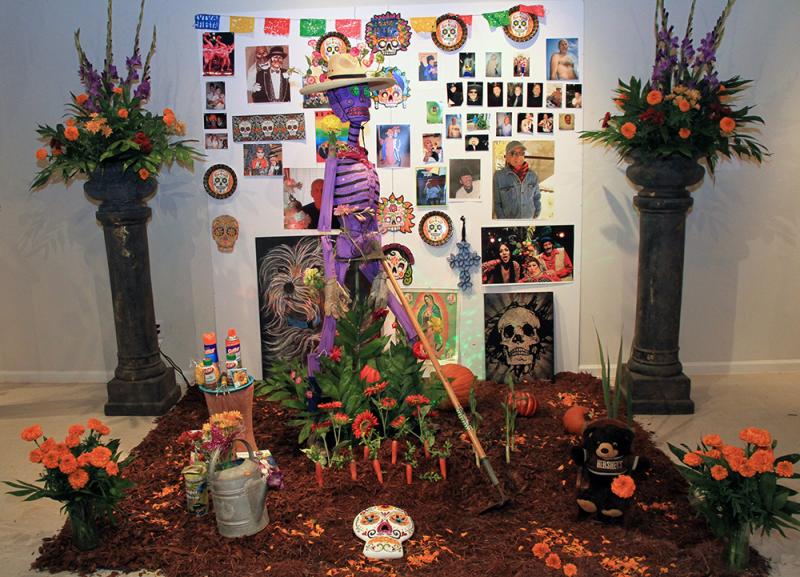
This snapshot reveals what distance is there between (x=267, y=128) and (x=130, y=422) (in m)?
1.90

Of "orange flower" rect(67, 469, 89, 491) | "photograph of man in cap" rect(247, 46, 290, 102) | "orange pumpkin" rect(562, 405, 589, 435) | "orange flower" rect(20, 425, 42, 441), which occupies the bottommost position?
"orange pumpkin" rect(562, 405, 589, 435)

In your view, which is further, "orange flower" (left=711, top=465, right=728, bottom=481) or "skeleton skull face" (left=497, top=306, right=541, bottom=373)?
"skeleton skull face" (left=497, top=306, right=541, bottom=373)

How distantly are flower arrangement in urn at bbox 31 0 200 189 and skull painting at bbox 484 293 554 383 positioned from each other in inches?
82.1

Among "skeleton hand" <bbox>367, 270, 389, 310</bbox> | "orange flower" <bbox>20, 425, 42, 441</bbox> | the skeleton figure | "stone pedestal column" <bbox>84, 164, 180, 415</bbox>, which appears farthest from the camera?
"stone pedestal column" <bbox>84, 164, 180, 415</bbox>

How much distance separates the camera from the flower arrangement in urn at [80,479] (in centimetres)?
295

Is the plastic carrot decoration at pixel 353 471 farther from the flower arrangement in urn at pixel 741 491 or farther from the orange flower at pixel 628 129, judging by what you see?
the orange flower at pixel 628 129

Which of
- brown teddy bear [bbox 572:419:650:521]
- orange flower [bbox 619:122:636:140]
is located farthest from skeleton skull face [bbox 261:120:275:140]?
brown teddy bear [bbox 572:419:650:521]

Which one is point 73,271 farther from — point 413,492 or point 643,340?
point 643,340

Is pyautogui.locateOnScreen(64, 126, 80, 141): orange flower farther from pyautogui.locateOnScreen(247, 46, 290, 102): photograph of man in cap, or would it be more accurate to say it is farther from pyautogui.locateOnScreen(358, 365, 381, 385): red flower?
pyautogui.locateOnScreen(358, 365, 381, 385): red flower

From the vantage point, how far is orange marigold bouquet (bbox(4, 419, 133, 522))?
294 cm

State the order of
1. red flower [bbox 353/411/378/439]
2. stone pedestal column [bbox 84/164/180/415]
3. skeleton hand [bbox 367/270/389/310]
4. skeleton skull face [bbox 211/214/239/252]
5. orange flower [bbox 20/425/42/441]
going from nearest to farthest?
1. orange flower [bbox 20/425/42/441]
2. red flower [bbox 353/411/378/439]
3. skeleton hand [bbox 367/270/389/310]
4. stone pedestal column [bbox 84/164/180/415]
5. skeleton skull face [bbox 211/214/239/252]

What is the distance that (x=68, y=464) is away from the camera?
2.92m

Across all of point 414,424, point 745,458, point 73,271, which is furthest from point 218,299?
point 745,458

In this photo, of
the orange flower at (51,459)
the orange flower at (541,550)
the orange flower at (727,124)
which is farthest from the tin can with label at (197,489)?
the orange flower at (727,124)
